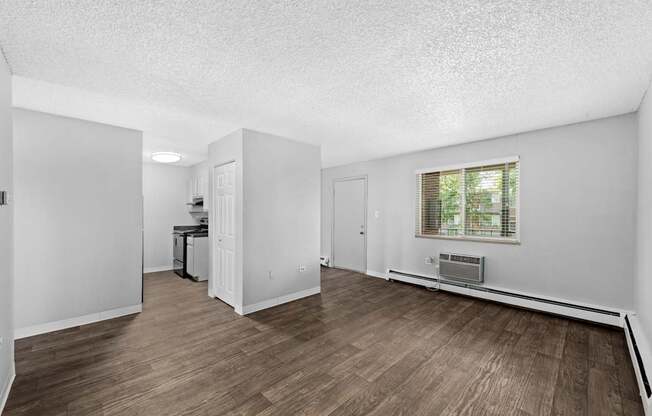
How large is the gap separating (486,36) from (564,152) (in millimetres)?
2744

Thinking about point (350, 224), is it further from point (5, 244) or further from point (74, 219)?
point (5, 244)

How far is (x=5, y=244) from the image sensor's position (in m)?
1.91

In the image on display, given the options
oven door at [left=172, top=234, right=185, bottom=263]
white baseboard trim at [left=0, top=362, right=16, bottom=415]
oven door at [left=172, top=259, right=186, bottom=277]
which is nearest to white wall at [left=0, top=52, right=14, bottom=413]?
white baseboard trim at [left=0, top=362, right=16, bottom=415]

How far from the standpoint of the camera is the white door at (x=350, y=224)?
5.91m

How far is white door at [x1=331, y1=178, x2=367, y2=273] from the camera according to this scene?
5.91m

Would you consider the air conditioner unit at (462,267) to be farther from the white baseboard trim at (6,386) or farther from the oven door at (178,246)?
the oven door at (178,246)

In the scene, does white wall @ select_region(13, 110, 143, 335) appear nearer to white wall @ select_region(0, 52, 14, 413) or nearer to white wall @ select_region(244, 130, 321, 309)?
white wall @ select_region(0, 52, 14, 413)

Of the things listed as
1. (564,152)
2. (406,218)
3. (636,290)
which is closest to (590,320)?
(636,290)

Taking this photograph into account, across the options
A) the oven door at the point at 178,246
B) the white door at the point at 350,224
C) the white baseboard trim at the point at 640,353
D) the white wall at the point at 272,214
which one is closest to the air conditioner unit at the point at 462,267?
the white baseboard trim at the point at 640,353

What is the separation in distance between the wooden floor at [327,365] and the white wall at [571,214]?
503 millimetres

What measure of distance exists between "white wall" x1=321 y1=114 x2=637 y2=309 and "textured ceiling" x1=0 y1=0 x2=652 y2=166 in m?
0.46

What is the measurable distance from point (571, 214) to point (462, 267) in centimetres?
151

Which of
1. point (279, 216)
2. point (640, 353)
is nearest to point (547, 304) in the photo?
point (640, 353)

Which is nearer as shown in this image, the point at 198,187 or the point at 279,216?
the point at 279,216
